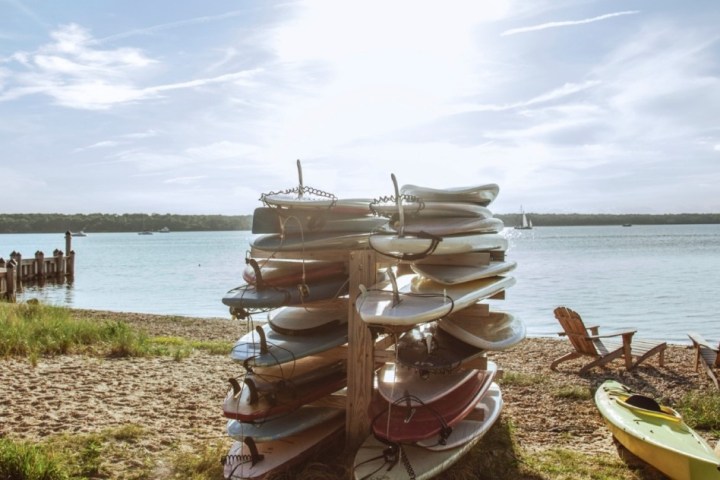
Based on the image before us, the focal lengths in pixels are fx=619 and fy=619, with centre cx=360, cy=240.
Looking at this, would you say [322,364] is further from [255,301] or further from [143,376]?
[143,376]

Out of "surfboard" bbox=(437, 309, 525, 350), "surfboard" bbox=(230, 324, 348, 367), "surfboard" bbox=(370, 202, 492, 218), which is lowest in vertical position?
"surfboard" bbox=(230, 324, 348, 367)

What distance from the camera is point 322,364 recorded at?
17.1 feet

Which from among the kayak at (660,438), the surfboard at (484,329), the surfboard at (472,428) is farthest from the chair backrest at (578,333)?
the surfboard at (472,428)

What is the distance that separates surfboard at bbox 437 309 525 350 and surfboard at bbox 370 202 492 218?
86 centimetres

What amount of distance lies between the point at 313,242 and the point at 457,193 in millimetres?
1306

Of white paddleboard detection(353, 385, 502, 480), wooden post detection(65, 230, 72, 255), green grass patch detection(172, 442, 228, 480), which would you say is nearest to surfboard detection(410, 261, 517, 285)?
white paddleboard detection(353, 385, 502, 480)

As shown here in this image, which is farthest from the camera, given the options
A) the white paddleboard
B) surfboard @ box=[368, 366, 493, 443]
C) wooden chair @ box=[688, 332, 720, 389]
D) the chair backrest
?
the chair backrest

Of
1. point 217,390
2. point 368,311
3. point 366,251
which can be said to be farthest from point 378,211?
point 217,390

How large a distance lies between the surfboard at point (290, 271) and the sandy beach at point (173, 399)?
142cm

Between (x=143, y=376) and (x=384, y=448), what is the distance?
4307 millimetres

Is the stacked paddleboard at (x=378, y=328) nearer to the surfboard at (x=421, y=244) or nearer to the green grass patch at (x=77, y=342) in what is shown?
the surfboard at (x=421, y=244)

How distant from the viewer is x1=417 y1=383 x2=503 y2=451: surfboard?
4422 mm

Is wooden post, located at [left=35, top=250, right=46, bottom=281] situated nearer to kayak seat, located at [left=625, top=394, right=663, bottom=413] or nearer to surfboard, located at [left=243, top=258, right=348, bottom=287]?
surfboard, located at [left=243, top=258, right=348, bottom=287]

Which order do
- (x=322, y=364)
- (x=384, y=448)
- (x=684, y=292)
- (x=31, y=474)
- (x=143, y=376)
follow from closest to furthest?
(x=31, y=474) → (x=384, y=448) → (x=322, y=364) → (x=143, y=376) → (x=684, y=292)
